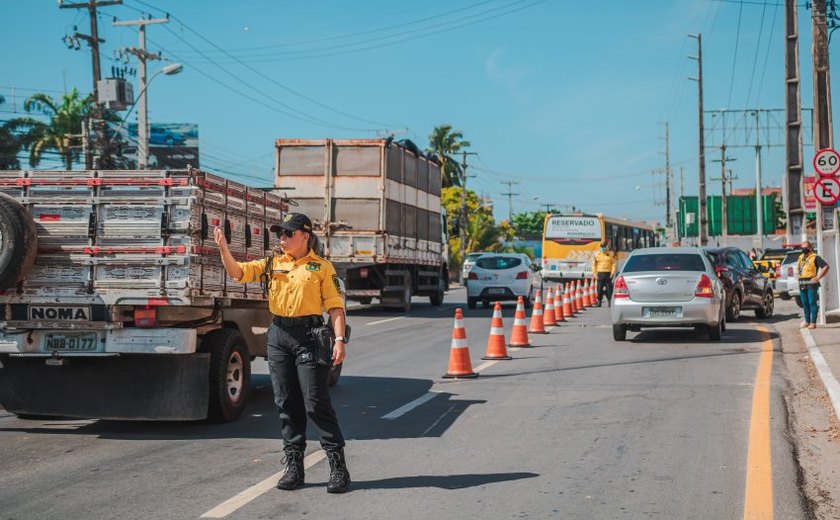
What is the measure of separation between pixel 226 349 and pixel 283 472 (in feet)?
7.42

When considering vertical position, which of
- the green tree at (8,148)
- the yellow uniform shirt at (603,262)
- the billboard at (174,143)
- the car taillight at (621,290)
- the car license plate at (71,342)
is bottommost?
the car license plate at (71,342)

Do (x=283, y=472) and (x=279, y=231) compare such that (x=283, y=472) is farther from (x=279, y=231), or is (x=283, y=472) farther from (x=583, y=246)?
(x=583, y=246)

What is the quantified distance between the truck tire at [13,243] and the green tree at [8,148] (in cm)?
4135

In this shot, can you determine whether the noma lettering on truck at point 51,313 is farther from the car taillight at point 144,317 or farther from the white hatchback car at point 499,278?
the white hatchback car at point 499,278

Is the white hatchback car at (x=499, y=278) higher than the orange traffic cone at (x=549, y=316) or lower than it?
higher

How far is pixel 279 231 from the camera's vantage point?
646 centimetres

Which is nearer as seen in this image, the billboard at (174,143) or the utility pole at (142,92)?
the utility pole at (142,92)

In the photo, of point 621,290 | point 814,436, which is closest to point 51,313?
point 814,436

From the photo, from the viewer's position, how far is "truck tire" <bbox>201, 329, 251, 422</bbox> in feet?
28.7

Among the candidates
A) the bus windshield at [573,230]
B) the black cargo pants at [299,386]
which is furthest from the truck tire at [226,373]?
the bus windshield at [573,230]

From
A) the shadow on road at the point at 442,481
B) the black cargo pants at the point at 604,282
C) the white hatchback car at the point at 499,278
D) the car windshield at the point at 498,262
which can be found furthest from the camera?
the car windshield at the point at 498,262

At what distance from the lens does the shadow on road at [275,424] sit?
8.52m

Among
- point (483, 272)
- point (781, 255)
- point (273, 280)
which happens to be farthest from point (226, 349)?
point (781, 255)

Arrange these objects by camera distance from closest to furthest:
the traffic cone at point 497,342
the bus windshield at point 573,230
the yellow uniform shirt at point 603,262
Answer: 1. the traffic cone at point 497,342
2. the yellow uniform shirt at point 603,262
3. the bus windshield at point 573,230
